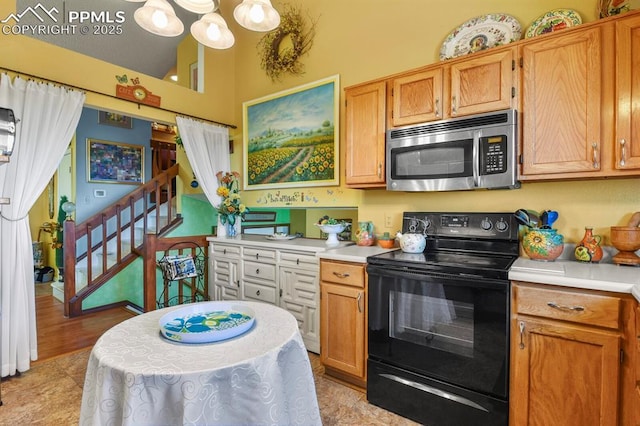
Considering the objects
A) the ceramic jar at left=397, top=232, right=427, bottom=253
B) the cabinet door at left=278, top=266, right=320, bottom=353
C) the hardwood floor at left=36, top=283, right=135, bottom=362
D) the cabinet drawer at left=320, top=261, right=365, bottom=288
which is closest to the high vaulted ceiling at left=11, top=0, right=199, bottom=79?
the hardwood floor at left=36, top=283, right=135, bottom=362

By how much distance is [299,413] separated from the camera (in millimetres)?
1199

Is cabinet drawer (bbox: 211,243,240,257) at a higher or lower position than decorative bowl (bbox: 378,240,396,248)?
lower

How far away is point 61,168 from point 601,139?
22.4 feet

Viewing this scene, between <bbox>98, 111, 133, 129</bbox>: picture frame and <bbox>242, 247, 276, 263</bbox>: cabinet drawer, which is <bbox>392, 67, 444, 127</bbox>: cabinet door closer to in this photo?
<bbox>242, 247, 276, 263</bbox>: cabinet drawer

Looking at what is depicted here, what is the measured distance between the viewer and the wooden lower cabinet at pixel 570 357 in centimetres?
141

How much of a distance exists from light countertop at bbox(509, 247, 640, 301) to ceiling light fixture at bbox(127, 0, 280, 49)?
71.8 inches

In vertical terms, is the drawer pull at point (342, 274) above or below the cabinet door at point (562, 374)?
above

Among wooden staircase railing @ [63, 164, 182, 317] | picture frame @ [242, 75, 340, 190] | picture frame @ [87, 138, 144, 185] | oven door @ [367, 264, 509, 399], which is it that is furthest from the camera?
picture frame @ [87, 138, 144, 185]

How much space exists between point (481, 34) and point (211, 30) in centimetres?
182

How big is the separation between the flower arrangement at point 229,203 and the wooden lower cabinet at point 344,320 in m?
1.57

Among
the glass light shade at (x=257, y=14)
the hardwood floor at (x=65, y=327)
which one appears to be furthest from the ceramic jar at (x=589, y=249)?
the hardwood floor at (x=65, y=327)

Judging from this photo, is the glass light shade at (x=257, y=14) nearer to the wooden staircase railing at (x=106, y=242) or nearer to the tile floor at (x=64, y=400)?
the tile floor at (x=64, y=400)

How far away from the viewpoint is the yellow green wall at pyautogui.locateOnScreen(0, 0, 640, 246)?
6.59 feet

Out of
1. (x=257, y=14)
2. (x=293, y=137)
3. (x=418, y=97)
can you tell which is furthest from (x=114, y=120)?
(x=418, y=97)
